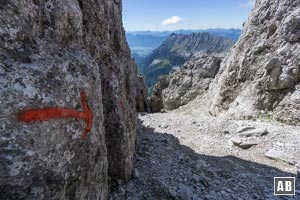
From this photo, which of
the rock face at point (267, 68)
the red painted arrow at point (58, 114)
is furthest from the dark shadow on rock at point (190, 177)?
the rock face at point (267, 68)

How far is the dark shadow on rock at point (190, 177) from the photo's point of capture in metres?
8.38

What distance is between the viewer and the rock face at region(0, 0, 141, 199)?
4.21 metres

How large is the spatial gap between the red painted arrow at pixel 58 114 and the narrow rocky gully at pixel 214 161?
3.08 metres

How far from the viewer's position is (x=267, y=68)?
20219 mm

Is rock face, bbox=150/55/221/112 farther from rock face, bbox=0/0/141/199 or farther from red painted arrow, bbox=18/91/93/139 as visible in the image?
red painted arrow, bbox=18/91/93/139

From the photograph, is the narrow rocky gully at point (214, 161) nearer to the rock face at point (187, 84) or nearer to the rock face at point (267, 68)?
the rock face at point (267, 68)

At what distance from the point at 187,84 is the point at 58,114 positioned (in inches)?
1465

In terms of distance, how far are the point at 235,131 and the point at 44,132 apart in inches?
550

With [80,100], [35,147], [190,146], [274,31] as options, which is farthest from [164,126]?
[35,147]

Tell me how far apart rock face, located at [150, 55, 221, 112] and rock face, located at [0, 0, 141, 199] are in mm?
33377

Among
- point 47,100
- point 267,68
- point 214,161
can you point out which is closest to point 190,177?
point 214,161

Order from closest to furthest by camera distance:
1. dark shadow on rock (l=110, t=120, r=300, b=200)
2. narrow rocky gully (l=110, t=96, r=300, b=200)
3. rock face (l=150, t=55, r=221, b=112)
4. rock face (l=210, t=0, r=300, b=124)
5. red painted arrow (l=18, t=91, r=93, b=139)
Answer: red painted arrow (l=18, t=91, r=93, b=139) < dark shadow on rock (l=110, t=120, r=300, b=200) < narrow rocky gully (l=110, t=96, r=300, b=200) < rock face (l=210, t=0, r=300, b=124) < rock face (l=150, t=55, r=221, b=112)

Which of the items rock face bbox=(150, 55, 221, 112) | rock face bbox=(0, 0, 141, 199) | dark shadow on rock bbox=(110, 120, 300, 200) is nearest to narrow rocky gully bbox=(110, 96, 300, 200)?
dark shadow on rock bbox=(110, 120, 300, 200)

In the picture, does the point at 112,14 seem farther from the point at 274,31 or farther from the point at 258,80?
the point at 274,31
